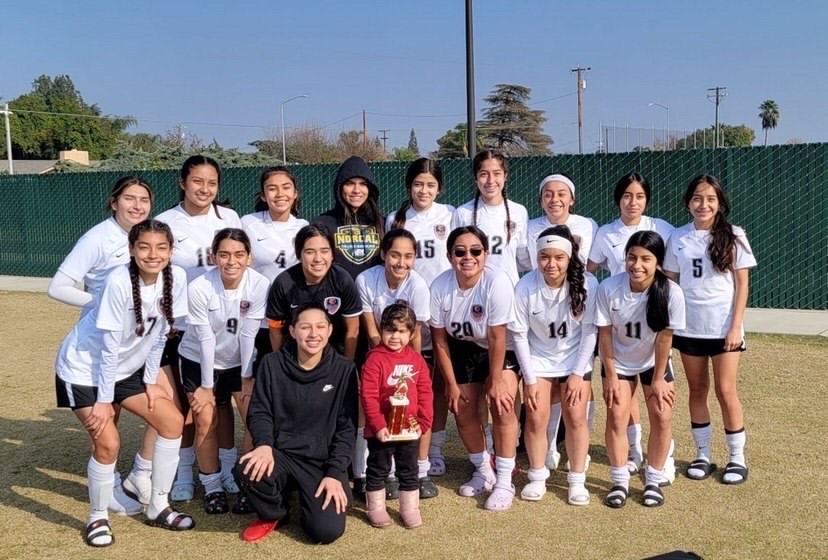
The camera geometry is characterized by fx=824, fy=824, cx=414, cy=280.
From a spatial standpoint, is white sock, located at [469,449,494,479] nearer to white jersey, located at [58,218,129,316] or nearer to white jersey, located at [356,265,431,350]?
white jersey, located at [356,265,431,350]

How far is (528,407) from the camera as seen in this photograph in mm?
4879

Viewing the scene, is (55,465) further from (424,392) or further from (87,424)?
(424,392)

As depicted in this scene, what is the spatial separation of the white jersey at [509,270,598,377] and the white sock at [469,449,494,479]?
0.65m

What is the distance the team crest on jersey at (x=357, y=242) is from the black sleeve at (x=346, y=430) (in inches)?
33.6

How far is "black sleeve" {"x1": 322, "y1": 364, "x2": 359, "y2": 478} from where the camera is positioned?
4.54 m

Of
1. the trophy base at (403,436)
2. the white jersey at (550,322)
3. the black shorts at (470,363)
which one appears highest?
the white jersey at (550,322)

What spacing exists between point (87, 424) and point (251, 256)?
1.36 meters

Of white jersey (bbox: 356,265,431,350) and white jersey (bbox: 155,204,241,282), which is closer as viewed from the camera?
white jersey (bbox: 356,265,431,350)

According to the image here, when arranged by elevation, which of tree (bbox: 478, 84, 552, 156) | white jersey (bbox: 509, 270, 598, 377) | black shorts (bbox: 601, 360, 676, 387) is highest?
tree (bbox: 478, 84, 552, 156)

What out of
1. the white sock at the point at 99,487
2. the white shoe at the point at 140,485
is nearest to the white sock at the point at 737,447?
the white shoe at the point at 140,485

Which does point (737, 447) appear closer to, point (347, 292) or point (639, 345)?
point (639, 345)

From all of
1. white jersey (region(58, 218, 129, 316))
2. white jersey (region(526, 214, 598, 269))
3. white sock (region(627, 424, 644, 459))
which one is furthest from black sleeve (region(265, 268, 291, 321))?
white sock (region(627, 424, 644, 459))

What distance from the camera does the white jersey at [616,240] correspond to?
5.32 metres

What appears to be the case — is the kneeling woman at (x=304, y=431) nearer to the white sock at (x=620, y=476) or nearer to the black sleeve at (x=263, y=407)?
the black sleeve at (x=263, y=407)
